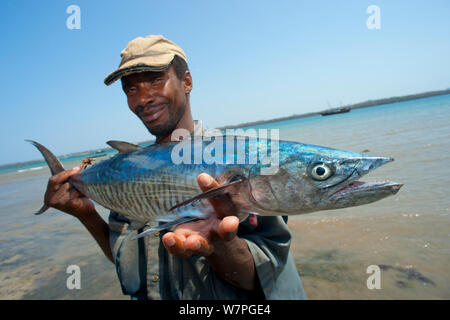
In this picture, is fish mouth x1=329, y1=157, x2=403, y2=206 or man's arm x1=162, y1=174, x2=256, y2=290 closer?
fish mouth x1=329, y1=157, x2=403, y2=206

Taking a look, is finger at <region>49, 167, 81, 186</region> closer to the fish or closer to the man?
the man

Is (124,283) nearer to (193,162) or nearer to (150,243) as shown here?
(150,243)

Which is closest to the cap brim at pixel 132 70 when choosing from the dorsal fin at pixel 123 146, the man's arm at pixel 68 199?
the dorsal fin at pixel 123 146

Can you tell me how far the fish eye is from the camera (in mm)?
1354

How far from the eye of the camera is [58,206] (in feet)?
7.91

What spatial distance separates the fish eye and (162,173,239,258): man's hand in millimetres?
492

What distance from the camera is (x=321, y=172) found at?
1.37 meters

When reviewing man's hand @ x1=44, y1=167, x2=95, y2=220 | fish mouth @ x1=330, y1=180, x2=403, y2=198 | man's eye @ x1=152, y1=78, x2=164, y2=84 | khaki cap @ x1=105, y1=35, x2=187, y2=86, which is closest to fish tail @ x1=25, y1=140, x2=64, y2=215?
man's hand @ x1=44, y1=167, x2=95, y2=220

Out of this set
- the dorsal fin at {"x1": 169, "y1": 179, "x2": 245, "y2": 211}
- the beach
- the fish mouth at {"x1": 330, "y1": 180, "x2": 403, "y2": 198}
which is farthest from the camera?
the beach

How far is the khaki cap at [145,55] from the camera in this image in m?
2.11

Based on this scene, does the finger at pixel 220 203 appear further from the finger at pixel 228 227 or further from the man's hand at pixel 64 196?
the man's hand at pixel 64 196

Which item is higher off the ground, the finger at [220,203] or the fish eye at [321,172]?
the fish eye at [321,172]

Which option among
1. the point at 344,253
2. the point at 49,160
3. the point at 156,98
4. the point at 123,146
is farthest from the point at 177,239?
the point at 344,253
